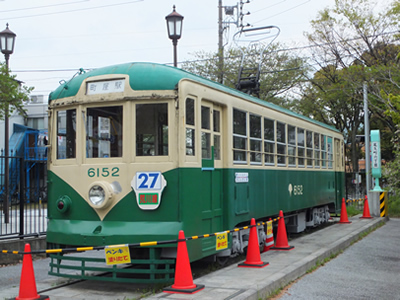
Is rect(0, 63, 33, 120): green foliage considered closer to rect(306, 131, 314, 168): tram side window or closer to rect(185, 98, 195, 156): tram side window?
rect(185, 98, 195, 156): tram side window

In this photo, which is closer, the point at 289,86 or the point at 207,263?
the point at 207,263

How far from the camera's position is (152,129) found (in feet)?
23.4

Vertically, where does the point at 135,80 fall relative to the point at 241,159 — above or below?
above

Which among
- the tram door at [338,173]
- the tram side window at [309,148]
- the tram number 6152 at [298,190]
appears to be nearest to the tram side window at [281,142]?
the tram number 6152 at [298,190]

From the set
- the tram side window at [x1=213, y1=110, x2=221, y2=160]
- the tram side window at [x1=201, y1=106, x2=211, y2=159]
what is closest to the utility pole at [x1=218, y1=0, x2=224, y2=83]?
the tram side window at [x1=213, y1=110, x2=221, y2=160]

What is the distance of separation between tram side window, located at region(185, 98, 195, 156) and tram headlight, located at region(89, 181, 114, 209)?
124 centimetres

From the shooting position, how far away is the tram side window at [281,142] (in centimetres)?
1073

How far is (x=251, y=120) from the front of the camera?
9.34 metres

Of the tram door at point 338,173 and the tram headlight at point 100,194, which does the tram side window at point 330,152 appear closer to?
the tram door at point 338,173

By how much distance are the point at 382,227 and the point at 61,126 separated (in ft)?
38.4

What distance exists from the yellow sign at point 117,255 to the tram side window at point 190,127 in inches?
68.2

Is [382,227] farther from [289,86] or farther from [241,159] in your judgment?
[289,86]

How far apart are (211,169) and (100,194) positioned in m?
1.79

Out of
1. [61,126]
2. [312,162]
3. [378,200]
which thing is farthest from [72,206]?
[378,200]
